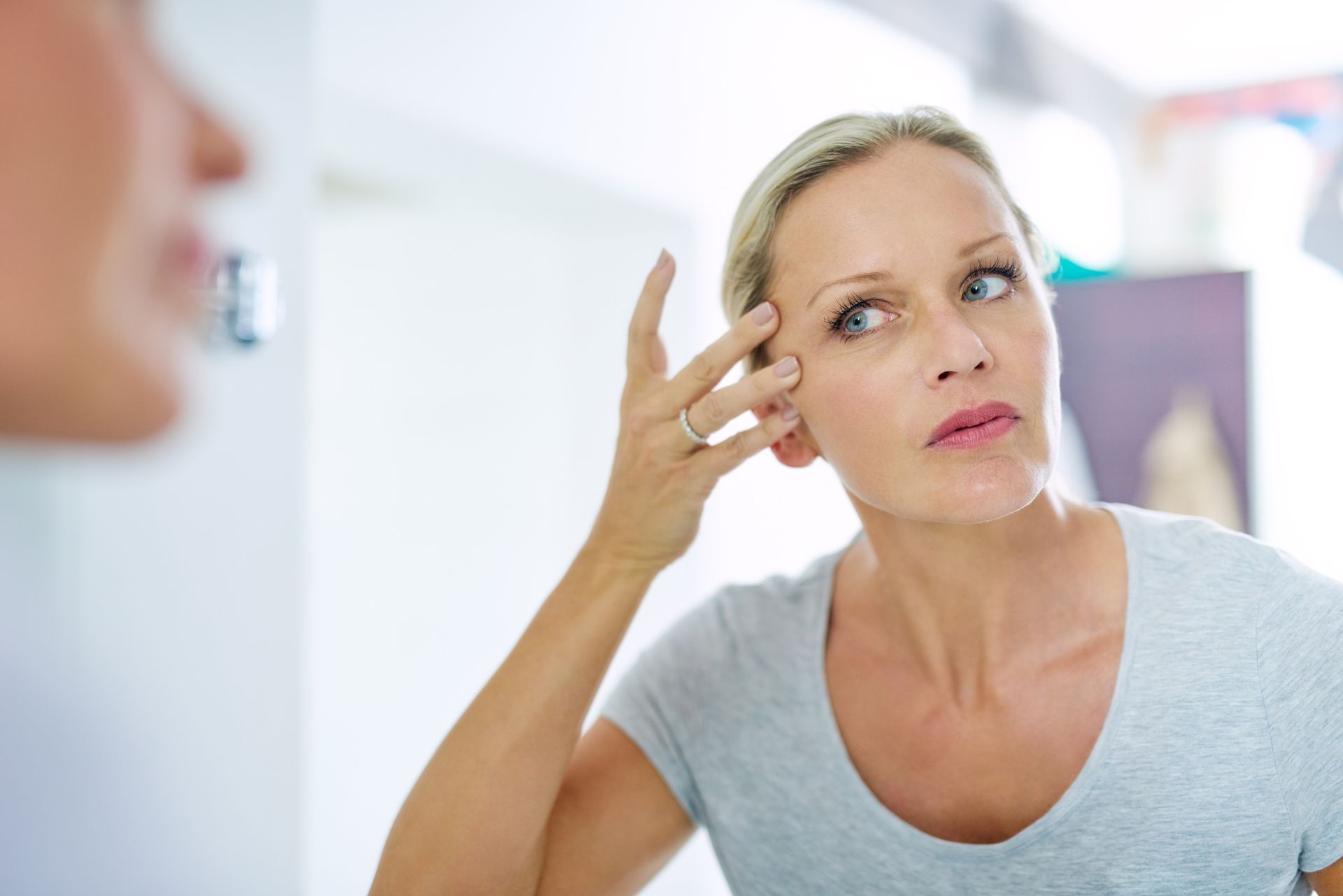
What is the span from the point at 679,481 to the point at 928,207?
333 mm

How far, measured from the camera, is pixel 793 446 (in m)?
1.24

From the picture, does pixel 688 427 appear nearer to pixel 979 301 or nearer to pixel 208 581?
pixel 979 301

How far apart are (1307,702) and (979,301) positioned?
42cm

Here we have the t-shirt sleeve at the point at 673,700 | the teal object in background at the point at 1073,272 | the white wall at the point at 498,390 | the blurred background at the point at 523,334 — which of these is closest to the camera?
the t-shirt sleeve at the point at 673,700

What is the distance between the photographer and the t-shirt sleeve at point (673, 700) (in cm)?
120

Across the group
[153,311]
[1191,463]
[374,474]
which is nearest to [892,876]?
[153,311]

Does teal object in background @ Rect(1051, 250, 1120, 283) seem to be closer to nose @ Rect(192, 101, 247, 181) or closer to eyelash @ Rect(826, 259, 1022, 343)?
eyelash @ Rect(826, 259, 1022, 343)

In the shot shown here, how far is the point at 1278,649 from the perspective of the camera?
0.98 meters

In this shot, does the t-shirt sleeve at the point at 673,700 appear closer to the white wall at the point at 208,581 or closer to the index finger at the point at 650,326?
the index finger at the point at 650,326

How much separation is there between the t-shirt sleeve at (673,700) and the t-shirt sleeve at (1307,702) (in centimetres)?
51

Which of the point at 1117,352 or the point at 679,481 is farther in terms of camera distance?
the point at 1117,352

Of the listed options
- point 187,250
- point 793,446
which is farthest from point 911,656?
point 187,250

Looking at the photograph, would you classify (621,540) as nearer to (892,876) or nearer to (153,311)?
(892,876)

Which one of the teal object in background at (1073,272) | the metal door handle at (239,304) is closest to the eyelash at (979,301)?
the metal door handle at (239,304)
